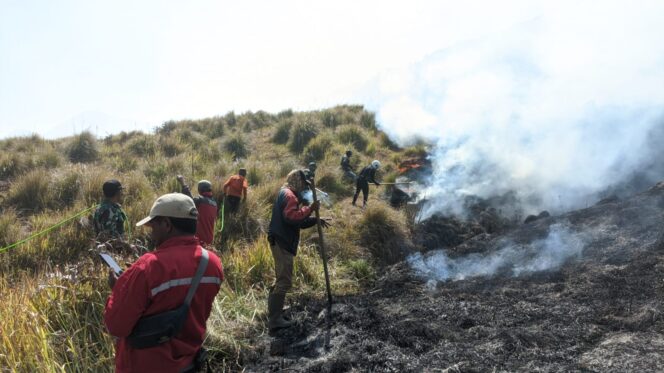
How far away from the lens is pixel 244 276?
273 inches

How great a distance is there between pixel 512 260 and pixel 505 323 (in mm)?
2628

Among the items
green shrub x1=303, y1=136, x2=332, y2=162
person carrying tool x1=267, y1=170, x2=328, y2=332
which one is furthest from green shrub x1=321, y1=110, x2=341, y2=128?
person carrying tool x1=267, y1=170, x2=328, y2=332

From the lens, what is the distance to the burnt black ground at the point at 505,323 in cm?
443

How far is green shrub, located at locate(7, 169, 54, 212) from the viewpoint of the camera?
10541mm

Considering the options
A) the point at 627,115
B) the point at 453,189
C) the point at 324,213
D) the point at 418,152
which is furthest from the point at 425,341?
the point at 418,152

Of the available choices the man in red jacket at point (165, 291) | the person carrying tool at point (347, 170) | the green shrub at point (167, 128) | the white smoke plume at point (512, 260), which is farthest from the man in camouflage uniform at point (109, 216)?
the green shrub at point (167, 128)

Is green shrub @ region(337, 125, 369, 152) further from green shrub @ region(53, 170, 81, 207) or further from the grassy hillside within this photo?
green shrub @ region(53, 170, 81, 207)

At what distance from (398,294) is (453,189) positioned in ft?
22.3

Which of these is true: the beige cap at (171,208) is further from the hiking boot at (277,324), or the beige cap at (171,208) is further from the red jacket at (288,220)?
the hiking boot at (277,324)

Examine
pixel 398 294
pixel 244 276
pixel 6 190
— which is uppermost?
pixel 6 190

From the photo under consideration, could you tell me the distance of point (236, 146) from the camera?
55.9ft

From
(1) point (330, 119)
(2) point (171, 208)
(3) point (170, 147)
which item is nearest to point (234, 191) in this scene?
(2) point (171, 208)

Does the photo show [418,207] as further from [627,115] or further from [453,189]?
[627,115]

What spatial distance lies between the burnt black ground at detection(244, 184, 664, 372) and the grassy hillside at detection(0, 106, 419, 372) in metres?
0.77
